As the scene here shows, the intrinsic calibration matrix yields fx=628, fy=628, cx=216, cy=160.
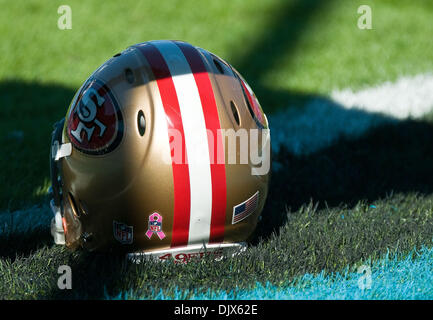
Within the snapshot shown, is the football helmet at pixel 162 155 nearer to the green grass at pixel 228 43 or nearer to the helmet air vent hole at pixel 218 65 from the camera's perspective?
the helmet air vent hole at pixel 218 65

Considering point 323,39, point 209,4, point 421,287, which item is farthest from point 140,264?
point 209,4

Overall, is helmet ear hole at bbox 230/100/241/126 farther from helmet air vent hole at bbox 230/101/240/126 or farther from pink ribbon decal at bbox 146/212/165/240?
pink ribbon decal at bbox 146/212/165/240

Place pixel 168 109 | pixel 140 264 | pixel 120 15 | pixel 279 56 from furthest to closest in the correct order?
pixel 120 15 < pixel 279 56 < pixel 140 264 < pixel 168 109

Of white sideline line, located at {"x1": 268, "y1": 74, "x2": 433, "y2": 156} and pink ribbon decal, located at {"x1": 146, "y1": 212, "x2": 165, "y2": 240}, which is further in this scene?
white sideline line, located at {"x1": 268, "y1": 74, "x2": 433, "y2": 156}

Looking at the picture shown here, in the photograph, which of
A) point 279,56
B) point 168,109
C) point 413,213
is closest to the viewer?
point 168,109

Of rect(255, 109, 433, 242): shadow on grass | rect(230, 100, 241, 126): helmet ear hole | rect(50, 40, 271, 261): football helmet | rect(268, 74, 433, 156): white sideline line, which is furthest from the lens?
rect(268, 74, 433, 156): white sideline line

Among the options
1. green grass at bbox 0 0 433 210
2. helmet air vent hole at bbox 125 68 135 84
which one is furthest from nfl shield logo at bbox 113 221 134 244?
green grass at bbox 0 0 433 210

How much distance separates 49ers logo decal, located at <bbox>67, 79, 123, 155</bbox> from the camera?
8.20ft

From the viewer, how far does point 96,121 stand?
2525 millimetres

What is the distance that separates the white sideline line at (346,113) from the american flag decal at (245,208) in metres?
1.75

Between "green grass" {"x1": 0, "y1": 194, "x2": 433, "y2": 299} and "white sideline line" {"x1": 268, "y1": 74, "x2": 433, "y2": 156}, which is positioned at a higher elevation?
"white sideline line" {"x1": 268, "y1": 74, "x2": 433, "y2": 156}

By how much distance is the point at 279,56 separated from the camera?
6293 millimetres

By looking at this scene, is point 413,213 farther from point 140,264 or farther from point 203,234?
point 140,264

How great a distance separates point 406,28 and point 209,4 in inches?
88.8
